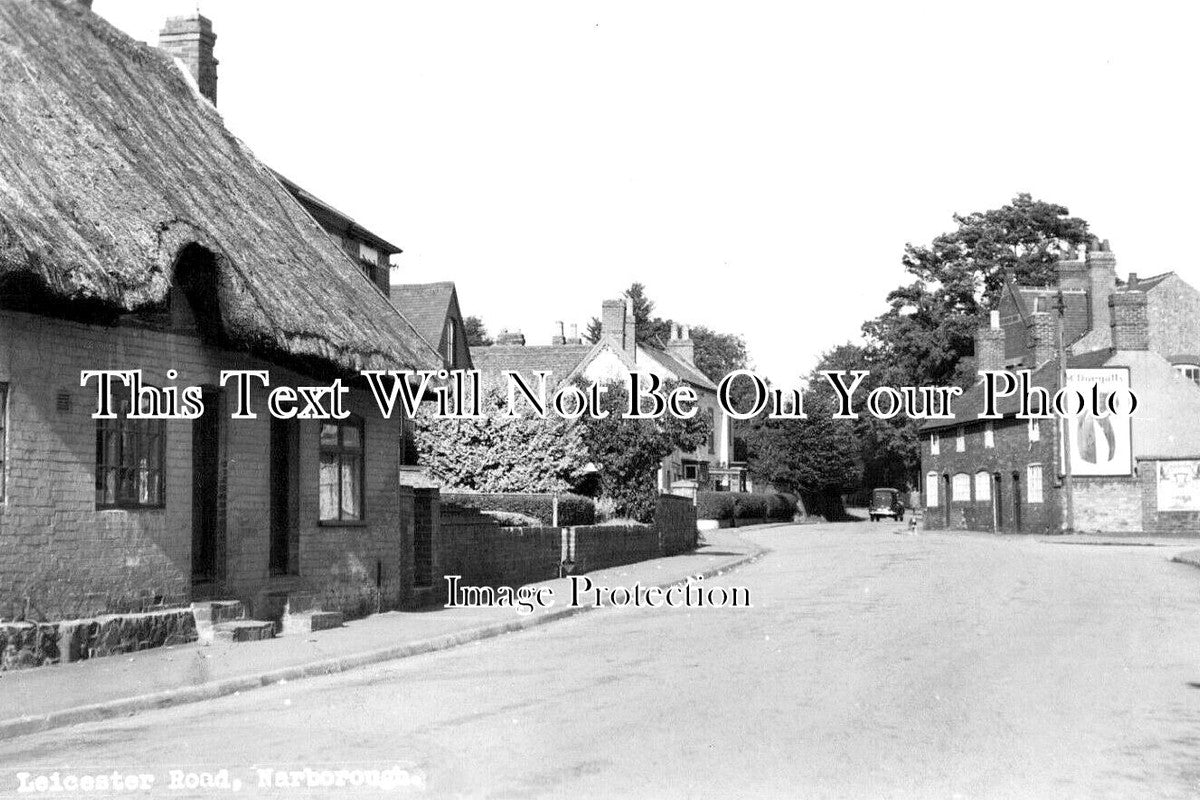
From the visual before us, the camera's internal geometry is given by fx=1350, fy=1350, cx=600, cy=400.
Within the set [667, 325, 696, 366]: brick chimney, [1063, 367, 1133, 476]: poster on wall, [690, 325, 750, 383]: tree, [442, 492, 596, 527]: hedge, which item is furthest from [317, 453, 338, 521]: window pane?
[690, 325, 750, 383]: tree

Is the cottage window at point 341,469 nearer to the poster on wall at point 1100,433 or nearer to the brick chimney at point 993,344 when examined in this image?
the poster on wall at point 1100,433

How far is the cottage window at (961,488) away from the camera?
6731 centimetres

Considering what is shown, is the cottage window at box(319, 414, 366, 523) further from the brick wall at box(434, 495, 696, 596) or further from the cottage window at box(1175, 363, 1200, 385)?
the cottage window at box(1175, 363, 1200, 385)

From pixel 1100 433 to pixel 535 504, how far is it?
3274cm

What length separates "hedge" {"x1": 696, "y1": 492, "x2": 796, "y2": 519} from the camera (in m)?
64.1

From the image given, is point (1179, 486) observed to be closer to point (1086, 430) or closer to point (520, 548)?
point (1086, 430)

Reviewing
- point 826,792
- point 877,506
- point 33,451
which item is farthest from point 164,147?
point 877,506

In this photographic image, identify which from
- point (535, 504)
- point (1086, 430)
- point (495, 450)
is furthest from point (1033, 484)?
point (535, 504)

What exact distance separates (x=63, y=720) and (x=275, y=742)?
2.33 metres

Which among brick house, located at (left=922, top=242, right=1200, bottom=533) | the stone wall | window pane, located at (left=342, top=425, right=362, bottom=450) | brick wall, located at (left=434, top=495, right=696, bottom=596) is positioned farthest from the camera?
brick house, located at (left=922, top=242, right=1200, bottom=533)

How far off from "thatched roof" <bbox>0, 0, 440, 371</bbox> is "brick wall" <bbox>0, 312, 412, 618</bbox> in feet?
2.24

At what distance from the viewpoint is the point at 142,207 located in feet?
50.2

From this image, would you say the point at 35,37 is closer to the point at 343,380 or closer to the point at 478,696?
the point at 343,380

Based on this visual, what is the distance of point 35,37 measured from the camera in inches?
663
